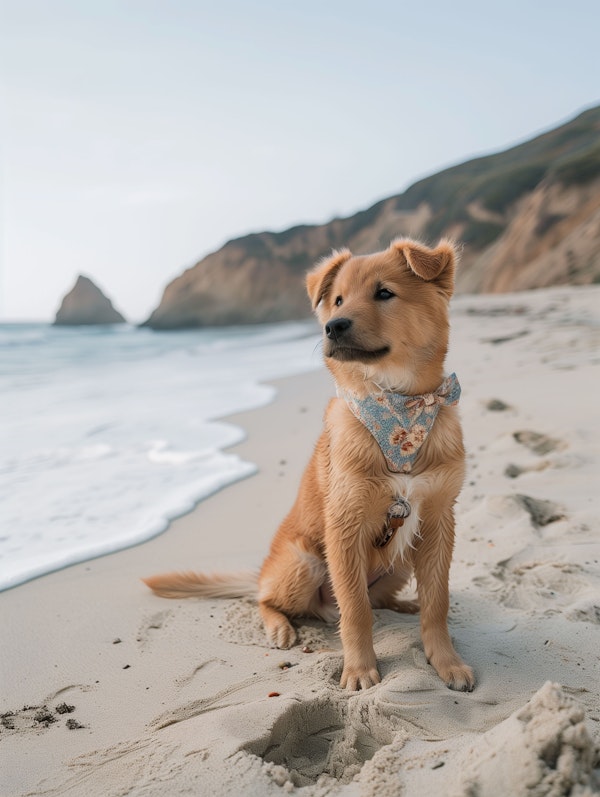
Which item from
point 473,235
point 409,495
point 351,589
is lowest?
point 351,589

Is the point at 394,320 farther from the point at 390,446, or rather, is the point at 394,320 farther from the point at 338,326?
the point at 390,446

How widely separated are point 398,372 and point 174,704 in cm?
148

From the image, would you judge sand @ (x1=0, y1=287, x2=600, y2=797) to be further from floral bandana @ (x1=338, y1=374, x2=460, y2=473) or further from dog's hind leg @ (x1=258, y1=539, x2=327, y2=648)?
floral bandana @ (x1=338, y1=374, x2=460, y2=473)

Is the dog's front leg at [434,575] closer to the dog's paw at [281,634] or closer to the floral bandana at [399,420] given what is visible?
the floral bandana at [399,420]

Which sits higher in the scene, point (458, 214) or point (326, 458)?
point (458, 214)

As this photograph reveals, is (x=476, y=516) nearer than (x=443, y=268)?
No

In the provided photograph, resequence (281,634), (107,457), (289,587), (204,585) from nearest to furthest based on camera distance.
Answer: (281,634), (289,587), (204,585), (107,457)

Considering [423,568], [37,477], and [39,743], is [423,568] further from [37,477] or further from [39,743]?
[37,477]

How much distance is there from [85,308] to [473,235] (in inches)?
1891

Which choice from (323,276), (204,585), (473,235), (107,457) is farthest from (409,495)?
(473,235)

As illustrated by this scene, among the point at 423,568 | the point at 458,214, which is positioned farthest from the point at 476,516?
the point at 458,214

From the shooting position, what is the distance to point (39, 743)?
2.18 metres

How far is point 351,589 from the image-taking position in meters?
2.65

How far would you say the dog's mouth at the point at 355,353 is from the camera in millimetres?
2582
